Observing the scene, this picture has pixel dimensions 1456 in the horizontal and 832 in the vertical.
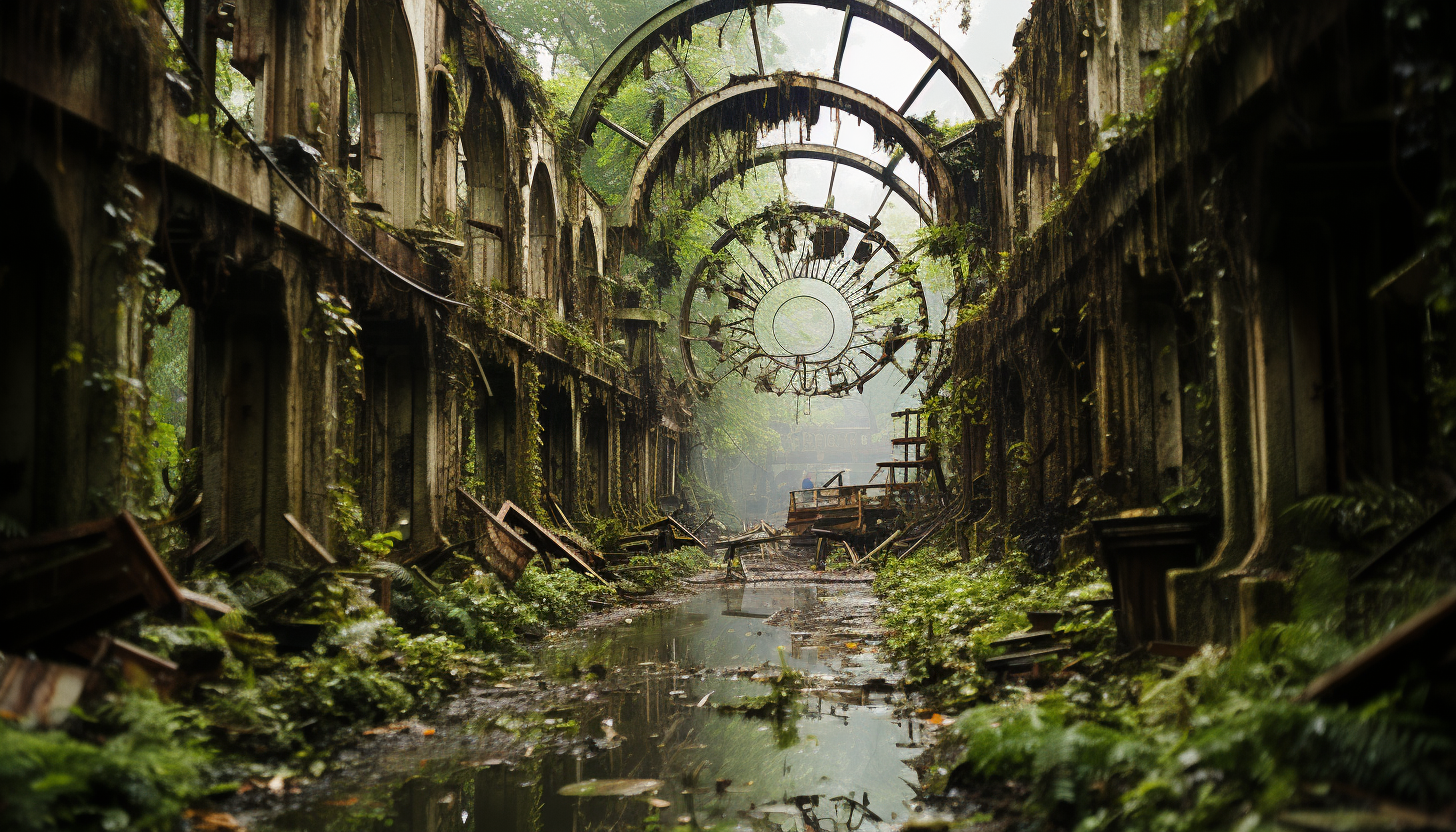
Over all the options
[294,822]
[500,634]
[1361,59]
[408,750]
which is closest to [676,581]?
[500,634]

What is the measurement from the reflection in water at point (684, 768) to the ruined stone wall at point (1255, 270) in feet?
7.76

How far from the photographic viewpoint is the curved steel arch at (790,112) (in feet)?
63.8

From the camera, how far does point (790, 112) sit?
66.8 feet

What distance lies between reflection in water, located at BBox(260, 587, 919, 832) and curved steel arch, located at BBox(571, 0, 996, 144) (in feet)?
46.7

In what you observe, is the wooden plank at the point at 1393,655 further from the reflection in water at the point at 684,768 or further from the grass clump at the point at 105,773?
the grass clump at the point at 105,773

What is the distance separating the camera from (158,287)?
19.8 feet

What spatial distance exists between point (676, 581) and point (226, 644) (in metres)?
11.7

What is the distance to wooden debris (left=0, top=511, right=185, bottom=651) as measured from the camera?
14.3 ft

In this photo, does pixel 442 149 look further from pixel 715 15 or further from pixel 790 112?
pixel 790 112

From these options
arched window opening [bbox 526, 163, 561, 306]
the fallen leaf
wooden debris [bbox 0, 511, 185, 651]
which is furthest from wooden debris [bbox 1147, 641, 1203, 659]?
arched window opening [bbox 526, 163, 561, 306]

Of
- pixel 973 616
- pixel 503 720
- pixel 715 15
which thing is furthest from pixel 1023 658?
pixel 715 15

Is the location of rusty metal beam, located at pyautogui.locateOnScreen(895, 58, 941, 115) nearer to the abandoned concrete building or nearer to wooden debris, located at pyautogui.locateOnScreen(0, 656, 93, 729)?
the abandoned concrete building

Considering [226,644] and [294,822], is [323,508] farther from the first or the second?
[294,822]

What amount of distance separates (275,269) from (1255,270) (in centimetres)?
734
